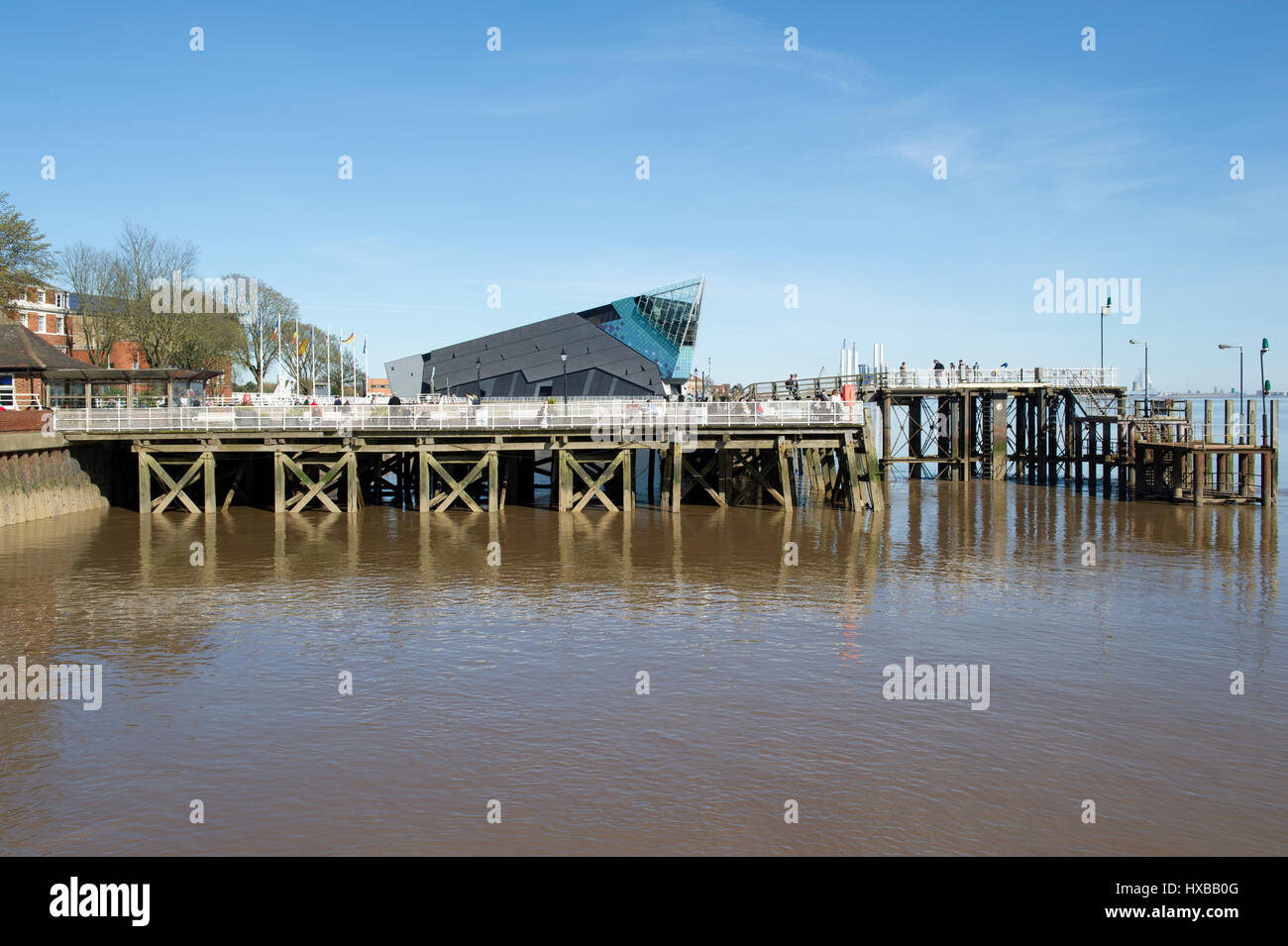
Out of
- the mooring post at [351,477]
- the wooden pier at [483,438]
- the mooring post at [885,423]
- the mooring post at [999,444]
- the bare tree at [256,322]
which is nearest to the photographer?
the mooring post at [351,477]

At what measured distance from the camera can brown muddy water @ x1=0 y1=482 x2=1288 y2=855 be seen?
9.99 m

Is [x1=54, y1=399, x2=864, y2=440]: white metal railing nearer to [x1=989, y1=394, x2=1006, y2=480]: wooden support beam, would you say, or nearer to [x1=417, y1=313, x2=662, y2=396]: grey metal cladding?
[x1=989, y1=394, x2=1006, y2=480]: wooden support beam

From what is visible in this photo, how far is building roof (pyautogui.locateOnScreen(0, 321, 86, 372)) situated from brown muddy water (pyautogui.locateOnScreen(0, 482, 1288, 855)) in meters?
14.2

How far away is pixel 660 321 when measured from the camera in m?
62.6

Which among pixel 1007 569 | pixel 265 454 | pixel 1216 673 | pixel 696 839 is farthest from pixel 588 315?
pixel 696 839

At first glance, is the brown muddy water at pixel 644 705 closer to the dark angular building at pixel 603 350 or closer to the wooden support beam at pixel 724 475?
the wooden support beam at pixel 724 475

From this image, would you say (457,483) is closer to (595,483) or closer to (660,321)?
(595,483)

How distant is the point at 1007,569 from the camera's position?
77.0 feet

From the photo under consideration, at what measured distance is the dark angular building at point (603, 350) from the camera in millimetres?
62250

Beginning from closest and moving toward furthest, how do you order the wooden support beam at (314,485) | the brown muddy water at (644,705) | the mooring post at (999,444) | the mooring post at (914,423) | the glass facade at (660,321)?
the brown muddy water at (644,705) < the wooden support beam at (314,485) < the mooring post at (999,444) < the mooring post at (914,423) < the glass facade at (660,321)

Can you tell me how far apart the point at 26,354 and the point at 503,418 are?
19148 mm

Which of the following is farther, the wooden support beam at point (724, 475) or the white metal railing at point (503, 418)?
the wooden support beam at point (724, 475)

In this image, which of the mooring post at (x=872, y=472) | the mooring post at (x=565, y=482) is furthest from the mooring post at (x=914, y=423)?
the mooring post at (x=565, y=482)

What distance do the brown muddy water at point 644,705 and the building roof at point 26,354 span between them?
1419cm
